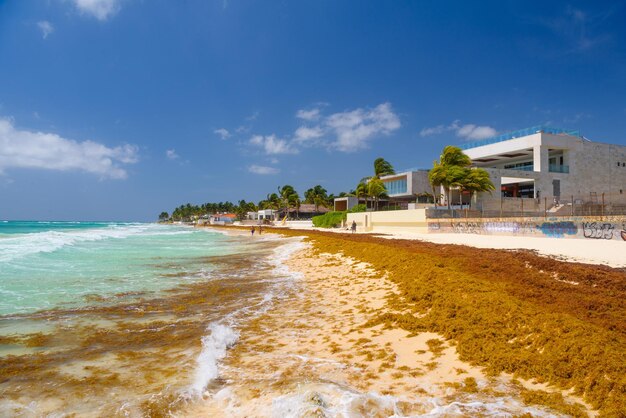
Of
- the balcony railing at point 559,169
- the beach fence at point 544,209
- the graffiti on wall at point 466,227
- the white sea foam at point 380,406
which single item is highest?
the balcony railing at point 559,169

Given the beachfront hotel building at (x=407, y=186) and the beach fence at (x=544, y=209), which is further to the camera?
the beachfront hotel building at (x=407, y=186)

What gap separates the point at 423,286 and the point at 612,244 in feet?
51.6

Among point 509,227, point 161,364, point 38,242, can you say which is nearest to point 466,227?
point 509,227

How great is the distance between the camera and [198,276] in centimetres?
1498

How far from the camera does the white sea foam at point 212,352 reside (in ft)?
16.0

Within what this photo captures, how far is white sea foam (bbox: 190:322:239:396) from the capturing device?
4874 mm

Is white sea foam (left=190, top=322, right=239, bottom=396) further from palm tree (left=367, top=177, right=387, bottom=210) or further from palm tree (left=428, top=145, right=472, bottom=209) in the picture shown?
palm tree (left=367, top=177, right=387, bottom=210)

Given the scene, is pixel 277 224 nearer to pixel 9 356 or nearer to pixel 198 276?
pixel 198 276

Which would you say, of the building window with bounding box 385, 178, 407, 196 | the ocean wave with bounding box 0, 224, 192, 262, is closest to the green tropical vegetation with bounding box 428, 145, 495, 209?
the building window with bounding box 385, 178, 407, 196

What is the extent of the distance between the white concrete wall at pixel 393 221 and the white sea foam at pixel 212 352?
33.0m

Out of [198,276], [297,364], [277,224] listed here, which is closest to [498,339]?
[297,364]

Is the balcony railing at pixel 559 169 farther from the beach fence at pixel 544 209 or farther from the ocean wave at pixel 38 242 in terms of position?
the ocean wave at pixel 38 242

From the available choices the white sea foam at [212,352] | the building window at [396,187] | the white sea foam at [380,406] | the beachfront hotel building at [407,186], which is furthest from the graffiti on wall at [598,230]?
the building window at [396,187]

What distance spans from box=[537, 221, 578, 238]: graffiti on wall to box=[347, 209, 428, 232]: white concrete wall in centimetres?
1329
